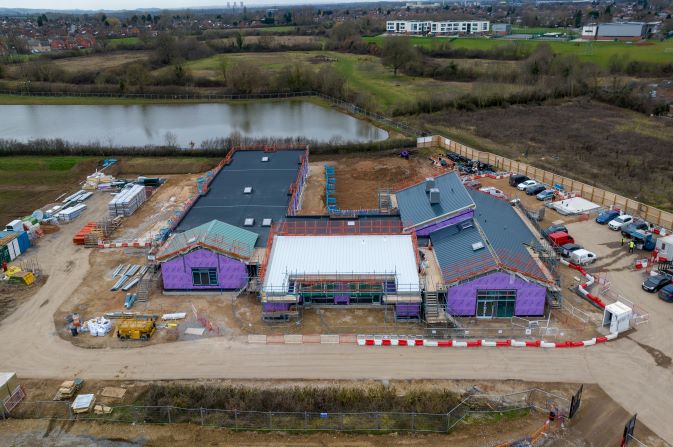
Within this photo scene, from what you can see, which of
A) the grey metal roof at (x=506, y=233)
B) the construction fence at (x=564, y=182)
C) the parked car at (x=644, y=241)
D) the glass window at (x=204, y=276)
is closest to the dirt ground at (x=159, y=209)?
the glass window at (x=204, y=276)

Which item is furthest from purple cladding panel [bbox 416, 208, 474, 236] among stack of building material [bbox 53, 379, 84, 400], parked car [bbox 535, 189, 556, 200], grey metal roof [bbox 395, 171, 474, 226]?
stack of building material [bbox 53, 379, 84, 400]

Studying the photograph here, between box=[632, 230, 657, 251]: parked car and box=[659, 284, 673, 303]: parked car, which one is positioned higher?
box=[632, 230, 657, 251]: parked car

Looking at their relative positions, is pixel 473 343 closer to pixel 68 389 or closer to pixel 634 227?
pixel 68 389

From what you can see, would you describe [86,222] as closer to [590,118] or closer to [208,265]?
[208,265]

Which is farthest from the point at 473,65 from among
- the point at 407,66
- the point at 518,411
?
the point at 518,411

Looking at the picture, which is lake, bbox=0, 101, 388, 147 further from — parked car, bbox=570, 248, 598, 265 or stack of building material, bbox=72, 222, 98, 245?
parked car, bbox=570, 248, 598, 265

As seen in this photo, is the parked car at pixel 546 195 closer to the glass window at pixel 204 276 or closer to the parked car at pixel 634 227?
the parked car at pixel 634 227
